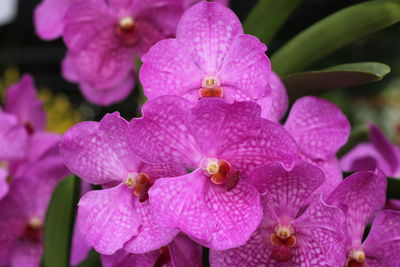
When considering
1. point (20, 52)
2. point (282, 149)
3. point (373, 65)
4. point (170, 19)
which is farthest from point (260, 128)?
point (20, 52)

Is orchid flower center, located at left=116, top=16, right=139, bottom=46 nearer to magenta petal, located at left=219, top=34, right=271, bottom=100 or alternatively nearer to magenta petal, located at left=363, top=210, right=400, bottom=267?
magenta petal, located at left=219, top=34, right=271, bottom=100

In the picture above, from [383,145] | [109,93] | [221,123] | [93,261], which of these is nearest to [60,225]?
[93,261]

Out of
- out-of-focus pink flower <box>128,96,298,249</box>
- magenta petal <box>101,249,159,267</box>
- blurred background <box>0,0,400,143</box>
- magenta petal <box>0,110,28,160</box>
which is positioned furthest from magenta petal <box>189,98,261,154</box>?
blurred background <box>0,0,400,143</box>

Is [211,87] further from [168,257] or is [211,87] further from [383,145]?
[383,145]

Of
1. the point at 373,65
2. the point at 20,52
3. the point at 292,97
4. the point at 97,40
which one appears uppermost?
the point at 373,65

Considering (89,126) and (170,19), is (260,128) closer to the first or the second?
(89,126)

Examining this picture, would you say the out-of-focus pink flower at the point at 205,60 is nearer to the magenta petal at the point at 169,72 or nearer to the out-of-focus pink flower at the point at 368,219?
the magenta petal at the point at 169,72

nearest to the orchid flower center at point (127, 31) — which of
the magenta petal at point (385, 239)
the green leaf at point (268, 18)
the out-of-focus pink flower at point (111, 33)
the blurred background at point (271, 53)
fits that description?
the out-of-focus pink flower at point (111, 33)
